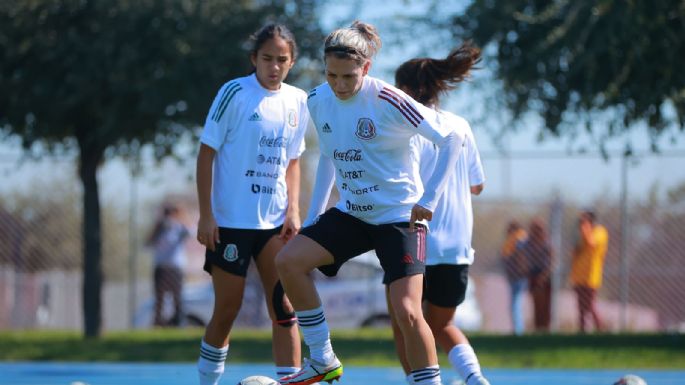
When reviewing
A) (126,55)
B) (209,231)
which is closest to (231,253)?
(209,231)

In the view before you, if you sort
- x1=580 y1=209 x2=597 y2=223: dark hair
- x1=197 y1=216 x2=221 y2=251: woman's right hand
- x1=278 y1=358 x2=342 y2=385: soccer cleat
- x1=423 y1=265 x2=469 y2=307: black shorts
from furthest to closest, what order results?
x1=580 y1=209 x2=597 y2=223: dark hair → x1=423 y1=265 x2=469 y2=307: black shorts → x1=197 y1=216 x2=221 y2=251: woman's right hand → x1=278 y1=358 x2=342 y2=385: soccer cleat

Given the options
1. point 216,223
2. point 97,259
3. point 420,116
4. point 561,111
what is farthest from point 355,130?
point 97,259

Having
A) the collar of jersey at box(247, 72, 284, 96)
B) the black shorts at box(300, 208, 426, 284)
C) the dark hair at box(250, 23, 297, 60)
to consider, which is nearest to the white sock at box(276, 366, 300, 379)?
the black shorts at box(300, 208, 426, 284)

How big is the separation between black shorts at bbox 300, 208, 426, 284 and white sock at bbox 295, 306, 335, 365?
261 mm

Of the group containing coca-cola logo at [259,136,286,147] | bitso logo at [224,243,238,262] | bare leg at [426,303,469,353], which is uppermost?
coca-cola logo at [259,136,286,147]

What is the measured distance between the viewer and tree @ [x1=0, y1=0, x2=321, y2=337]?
14.4 m

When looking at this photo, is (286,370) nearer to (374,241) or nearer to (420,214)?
(374,241)

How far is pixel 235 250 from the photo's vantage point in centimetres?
696

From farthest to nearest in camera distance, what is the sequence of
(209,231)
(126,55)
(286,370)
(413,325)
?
1. (126,55)
2. (286,370)
3. (209,231)
4. (413,325)

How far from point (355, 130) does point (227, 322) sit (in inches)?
62.3

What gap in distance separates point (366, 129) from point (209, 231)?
1.28m

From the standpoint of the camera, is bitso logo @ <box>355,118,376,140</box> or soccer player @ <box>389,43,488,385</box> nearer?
bitso logo @ <box>355,118,376,140</box>

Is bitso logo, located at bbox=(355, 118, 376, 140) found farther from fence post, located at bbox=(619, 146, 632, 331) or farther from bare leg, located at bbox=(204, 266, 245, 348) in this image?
fence post, located at bbox=(619, 146, 632, 331)

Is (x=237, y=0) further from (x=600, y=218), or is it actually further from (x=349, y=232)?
(x=349, y=232)
